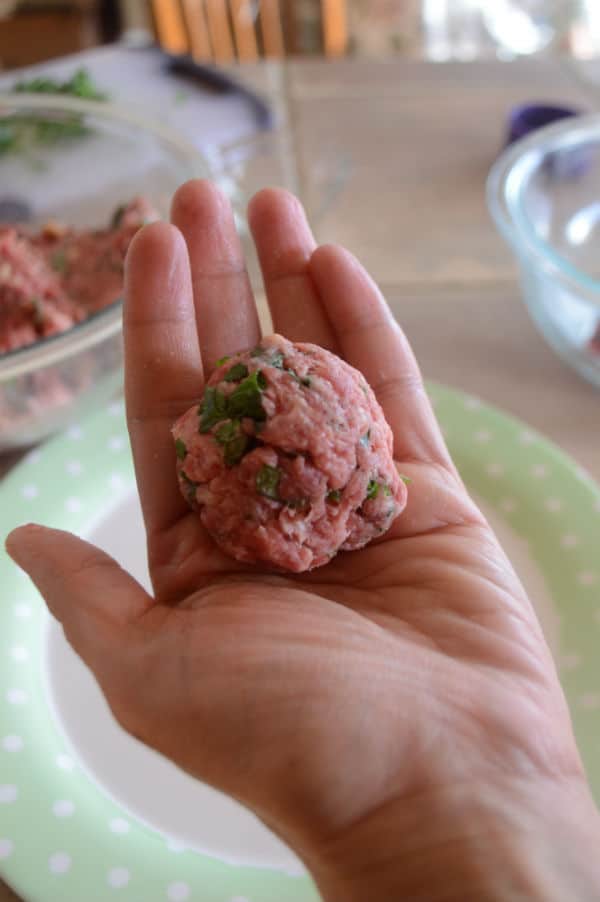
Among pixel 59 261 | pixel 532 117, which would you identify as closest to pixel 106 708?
pixel 59 261

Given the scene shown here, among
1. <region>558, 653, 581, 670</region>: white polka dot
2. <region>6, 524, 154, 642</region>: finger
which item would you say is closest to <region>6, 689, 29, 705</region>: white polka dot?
<region>6, 524, 154, 642</region>: finger

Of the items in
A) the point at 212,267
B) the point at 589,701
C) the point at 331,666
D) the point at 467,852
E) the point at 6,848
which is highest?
the point at 212,267

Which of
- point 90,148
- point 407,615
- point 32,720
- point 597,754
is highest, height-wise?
point 90,148

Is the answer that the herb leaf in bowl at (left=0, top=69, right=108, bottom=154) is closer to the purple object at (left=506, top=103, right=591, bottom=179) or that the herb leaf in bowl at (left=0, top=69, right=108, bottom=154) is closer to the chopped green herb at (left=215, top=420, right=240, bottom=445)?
the purple object at (left=506, top=103, right=591, bottom=179)

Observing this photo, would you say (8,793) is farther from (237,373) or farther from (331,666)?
(237,373)

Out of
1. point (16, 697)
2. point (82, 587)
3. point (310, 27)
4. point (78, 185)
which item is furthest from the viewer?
point (310, 27)

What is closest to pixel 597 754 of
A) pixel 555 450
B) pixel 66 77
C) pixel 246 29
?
pixel 555 450

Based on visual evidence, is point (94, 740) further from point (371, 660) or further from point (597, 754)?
point (597, 754)

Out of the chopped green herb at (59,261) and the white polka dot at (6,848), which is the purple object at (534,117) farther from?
the white polka dot at (6,848)
